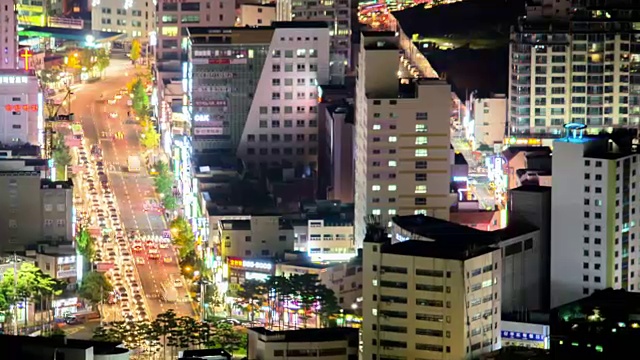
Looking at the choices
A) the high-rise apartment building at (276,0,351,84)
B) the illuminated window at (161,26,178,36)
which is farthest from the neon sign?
the high-rise apartment building at (276,0,351,84)

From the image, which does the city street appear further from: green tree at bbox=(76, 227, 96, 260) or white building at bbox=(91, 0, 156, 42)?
white building at bbox=(91, 0, 156, 42)

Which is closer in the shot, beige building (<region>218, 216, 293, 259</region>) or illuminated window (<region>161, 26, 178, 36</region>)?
beige building (<region>218, 216, 293, 259</region>)

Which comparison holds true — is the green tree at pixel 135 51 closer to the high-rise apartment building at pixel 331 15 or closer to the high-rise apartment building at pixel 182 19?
the high-rise apartment building at pixel 182 19

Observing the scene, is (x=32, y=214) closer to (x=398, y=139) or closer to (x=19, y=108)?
(x=398, y=139)

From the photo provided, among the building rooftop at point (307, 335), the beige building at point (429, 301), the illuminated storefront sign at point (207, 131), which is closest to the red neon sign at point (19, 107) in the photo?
the illuminated storefront sign at point (207, 131)

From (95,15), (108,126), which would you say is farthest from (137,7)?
(108,126)

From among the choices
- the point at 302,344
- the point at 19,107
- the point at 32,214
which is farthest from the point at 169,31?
the point at 302,344
